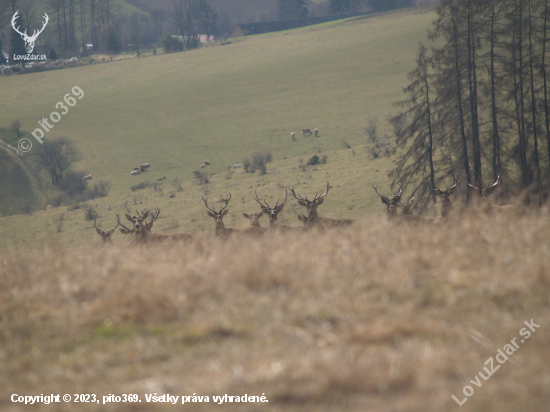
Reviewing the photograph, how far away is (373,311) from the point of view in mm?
4285

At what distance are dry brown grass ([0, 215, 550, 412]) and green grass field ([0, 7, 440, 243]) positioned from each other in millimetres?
18753

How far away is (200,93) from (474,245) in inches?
2939

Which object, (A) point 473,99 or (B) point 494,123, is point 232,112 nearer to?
(A) point 473,99

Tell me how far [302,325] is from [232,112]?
6407cm

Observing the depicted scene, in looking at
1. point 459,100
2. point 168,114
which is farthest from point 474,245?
point 168,114

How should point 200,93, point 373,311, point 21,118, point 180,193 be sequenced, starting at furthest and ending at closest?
1. point 200,93
2. point 21,118
3. point 180,193
4. point 373,311

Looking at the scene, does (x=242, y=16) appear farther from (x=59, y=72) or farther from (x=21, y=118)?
(x=21, y=118)

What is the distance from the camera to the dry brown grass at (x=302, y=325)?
318 centimetres

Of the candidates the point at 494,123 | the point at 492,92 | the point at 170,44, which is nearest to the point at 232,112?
the point at 492,92

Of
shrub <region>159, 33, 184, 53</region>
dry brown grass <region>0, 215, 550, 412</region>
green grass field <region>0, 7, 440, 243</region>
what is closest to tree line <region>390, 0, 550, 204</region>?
green grass field <region>0, 7, 440, 243</region>

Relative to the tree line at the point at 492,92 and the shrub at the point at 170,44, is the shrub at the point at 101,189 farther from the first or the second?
the shrub at the point at 170,44

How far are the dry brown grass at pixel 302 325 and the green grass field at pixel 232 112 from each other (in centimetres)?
1875

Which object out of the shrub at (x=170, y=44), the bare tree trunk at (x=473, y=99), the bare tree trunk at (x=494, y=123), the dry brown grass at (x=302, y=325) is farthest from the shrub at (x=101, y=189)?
the shrub at (x=170, y=44)

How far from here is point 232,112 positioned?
217 feet
